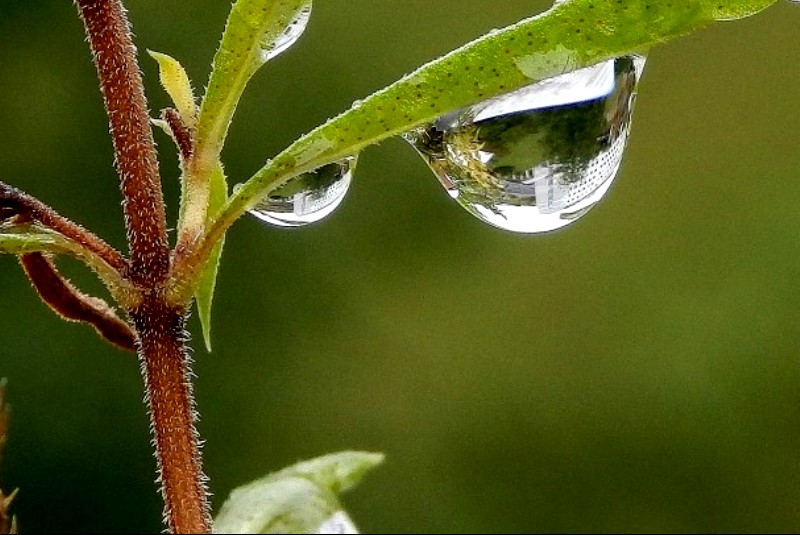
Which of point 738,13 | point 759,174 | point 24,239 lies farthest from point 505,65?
point 759,174

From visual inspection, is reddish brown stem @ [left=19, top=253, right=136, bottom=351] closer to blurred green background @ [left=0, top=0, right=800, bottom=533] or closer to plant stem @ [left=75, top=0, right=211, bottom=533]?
plant stem @ [left=75, top=0, right=211, bottom=533]

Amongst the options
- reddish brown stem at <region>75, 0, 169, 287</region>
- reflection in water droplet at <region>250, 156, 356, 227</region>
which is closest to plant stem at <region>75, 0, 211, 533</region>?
reddish brown stem at <region>75, 0, 169, 287</region>

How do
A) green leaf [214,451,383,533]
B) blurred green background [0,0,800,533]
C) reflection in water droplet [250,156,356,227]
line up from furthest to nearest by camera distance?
blurred green background [0,0,800,533]
reflection in water droplet [250,156,356,227]
green leaf [214,451,383,533]

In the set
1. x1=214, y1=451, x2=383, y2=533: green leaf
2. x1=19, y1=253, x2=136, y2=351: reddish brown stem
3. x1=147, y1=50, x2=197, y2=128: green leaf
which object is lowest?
x1=214, y1=451, x2=383, y2=533: green leaf

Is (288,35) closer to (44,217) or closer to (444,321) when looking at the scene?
(44,217)

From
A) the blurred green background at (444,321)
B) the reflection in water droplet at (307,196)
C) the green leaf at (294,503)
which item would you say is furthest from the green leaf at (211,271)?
the blurred green background at (444,321)

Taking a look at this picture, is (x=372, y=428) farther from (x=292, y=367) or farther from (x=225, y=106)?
(x=225, y=106)

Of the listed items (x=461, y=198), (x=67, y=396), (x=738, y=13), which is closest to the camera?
(x=738, y=13)

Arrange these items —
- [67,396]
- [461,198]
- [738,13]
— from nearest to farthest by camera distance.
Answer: [738,13]
[461,198]
[67,396]
